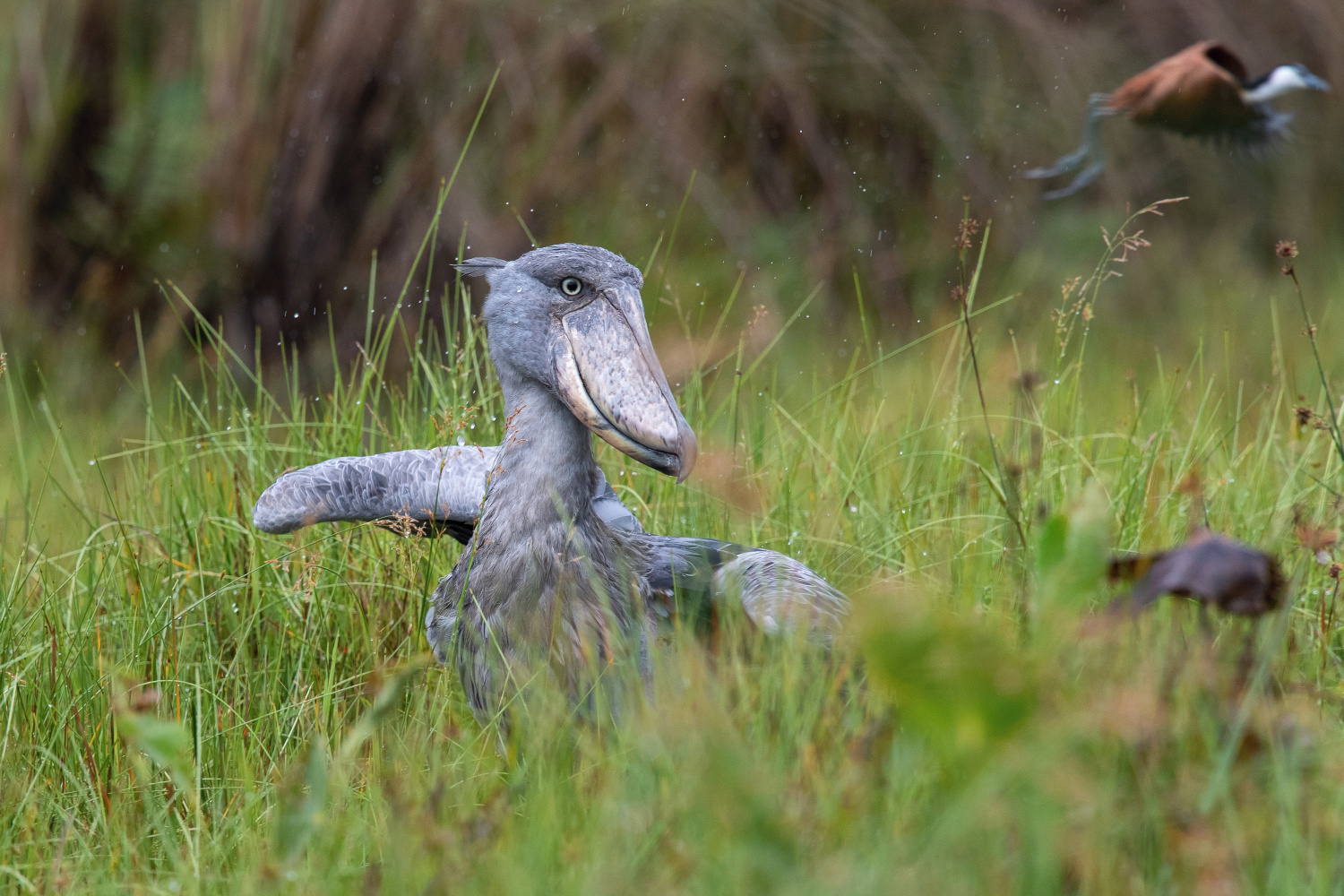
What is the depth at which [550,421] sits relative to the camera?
2.48 meters

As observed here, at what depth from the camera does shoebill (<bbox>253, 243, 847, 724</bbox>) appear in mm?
2299

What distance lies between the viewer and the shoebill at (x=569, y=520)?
230 cm

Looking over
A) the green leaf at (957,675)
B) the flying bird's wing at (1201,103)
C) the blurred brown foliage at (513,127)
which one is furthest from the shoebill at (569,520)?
the blurred brown foliage at (513,127)

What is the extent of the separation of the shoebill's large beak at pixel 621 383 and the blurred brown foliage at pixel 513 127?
316 centimetres

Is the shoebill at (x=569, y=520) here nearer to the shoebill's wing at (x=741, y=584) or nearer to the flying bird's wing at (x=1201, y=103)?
the shoebill's wing at (x=741, y=584)

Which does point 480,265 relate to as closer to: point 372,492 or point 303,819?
point 372,492

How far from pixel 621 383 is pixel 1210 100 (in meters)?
1.88

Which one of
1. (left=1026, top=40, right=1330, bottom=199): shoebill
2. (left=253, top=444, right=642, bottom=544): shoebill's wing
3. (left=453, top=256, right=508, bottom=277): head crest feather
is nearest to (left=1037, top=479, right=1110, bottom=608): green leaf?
(left=253, top=444, right=642, bottom=544): shoebill's wing

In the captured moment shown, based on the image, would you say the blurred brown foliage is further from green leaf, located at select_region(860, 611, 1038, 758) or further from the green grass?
green leaf, located at select_region(860, 611, 1038, 758)

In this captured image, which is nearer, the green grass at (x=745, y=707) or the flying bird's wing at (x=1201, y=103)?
the green grass at (x=745, y=707)

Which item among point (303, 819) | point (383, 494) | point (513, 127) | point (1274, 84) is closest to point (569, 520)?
point (383, 494)

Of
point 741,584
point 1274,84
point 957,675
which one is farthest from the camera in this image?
point 1274,84

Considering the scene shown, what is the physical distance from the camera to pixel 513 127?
570 centimetres

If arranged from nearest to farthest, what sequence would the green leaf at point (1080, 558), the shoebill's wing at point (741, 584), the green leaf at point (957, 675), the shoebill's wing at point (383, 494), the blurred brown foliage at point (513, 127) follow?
the green leaf at point (957, 675) → the green leaf at point (1080, 558) → the shoebill's wing at point (741, 584) → the shoebill's wing at point (383, 494) → the blurred brown foliage at point (513, 127)
